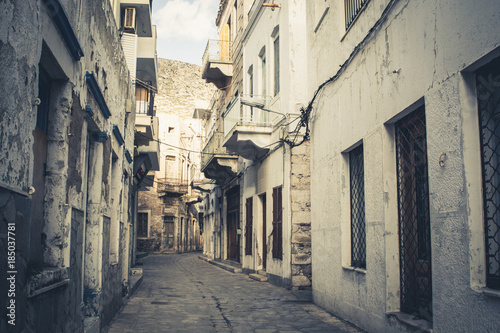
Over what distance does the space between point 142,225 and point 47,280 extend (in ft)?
113

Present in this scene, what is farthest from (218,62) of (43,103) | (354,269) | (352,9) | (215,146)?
(43,103)

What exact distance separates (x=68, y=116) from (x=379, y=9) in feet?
13.6

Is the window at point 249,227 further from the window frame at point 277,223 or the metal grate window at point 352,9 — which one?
the metal grate window at point 352,9

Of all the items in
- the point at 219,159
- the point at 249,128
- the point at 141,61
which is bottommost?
the point at 219,159

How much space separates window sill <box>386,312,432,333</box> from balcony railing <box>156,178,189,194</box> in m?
32.8

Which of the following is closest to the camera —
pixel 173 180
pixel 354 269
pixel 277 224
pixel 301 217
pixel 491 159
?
pixel 491 159

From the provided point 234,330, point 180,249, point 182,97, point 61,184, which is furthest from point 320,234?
point 182,97

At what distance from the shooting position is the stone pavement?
7031 mm

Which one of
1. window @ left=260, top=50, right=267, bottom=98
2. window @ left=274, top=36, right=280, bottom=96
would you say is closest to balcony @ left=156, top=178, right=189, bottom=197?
window @ left=260, top=50, right=267, bottom=98

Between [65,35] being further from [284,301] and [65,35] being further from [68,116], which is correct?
[284,301]

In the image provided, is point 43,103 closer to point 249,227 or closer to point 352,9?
point 352,9

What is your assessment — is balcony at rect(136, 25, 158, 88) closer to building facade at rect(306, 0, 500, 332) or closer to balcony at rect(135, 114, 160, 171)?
balcony at rect(135, 114, 160, 171)

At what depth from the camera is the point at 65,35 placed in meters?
4.10

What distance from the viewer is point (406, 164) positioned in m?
5.79
